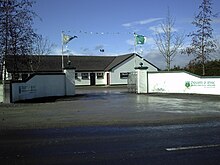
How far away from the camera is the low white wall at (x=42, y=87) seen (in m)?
24.8

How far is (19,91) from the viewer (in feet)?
81.9

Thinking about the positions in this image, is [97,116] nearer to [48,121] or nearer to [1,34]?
[48,121]

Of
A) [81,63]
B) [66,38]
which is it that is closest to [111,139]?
[66,38]

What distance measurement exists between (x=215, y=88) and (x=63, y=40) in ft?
81.1

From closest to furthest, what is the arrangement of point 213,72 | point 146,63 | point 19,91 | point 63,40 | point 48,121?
1. point 48,121
2. point 19,91
3. point 213,72
4. point 63,40
5. point 146,63

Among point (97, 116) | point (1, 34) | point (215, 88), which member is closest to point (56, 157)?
point (97, 116)

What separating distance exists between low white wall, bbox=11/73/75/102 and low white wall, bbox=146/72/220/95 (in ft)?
26.5

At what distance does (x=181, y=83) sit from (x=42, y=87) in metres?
12.7

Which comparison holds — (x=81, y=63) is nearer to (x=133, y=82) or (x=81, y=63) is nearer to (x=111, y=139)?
(x=133, y=82)

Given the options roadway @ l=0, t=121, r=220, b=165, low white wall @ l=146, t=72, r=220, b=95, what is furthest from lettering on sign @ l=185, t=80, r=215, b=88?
roadway @ l=0, t=121, r=220, b=165

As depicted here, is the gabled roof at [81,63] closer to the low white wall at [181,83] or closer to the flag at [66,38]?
→ the flag at [66,38]

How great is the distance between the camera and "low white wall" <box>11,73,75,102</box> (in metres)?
24.8

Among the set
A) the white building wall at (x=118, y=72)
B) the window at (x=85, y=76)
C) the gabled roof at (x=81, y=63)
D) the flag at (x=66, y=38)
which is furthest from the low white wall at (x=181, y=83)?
the window at (x=85, y=76)

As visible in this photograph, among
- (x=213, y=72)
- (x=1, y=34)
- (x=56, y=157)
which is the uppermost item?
(x=1, y=34)
